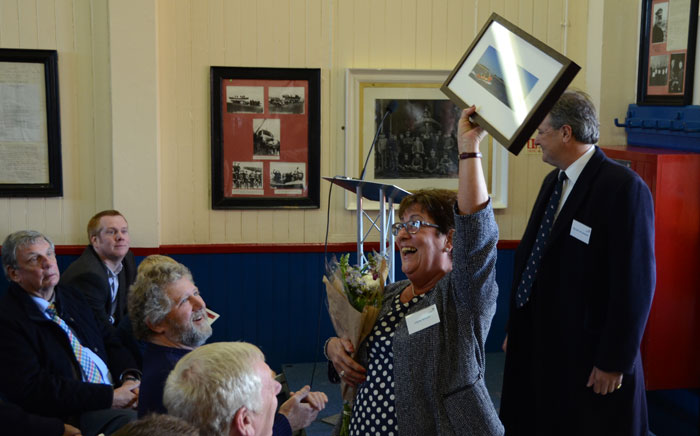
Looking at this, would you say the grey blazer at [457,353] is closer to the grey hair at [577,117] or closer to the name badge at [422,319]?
the name badge at [422,319]

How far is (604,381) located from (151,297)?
66.1 inches

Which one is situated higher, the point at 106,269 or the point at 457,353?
the point at 457,353

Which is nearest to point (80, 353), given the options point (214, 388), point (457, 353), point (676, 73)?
point (214, 388)

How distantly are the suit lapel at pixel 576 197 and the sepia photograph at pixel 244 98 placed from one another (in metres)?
2.99

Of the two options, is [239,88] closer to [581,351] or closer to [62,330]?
[62,330]

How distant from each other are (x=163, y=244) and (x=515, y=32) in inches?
147

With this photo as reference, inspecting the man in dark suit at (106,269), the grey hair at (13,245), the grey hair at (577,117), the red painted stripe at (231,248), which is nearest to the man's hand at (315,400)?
the grey hair at (577,117)

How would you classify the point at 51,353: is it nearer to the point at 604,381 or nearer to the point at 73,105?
the point at 604,381

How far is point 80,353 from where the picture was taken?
11.3ft

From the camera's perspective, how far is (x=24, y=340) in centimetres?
321

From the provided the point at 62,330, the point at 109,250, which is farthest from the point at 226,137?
the point at 62,330

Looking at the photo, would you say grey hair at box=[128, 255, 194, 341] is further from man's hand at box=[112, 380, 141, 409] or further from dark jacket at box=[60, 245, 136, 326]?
dark jacket at box=[60, 245, 136, 326]

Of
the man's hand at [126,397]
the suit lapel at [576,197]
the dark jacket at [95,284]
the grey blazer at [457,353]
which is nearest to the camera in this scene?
the grey blazer at [457,353]

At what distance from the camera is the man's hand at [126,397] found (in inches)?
130
